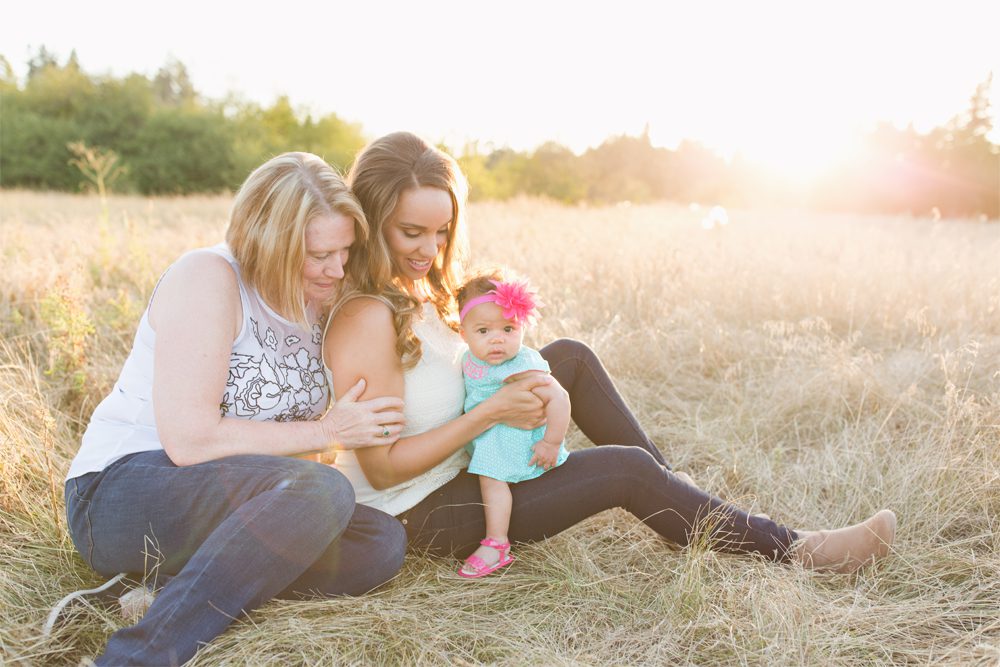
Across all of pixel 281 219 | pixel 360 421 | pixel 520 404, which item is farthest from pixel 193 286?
pixel 520 404

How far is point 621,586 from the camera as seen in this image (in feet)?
7.66

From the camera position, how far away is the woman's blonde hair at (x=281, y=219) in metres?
2.01

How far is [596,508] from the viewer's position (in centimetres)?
233

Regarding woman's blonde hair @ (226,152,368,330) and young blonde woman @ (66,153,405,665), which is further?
woman's blonde hair @ (226,152,368,330)

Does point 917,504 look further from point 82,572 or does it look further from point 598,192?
point 598,192

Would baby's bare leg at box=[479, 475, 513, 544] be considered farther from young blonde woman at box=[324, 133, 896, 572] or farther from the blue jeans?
the blue jeans

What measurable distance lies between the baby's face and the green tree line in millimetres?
17407

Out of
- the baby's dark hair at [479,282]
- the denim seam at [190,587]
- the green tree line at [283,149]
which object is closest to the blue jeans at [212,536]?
the denim seam at [190,587]

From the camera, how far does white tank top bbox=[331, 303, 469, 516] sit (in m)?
2.27

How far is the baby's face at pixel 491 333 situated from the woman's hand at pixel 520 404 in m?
0.11

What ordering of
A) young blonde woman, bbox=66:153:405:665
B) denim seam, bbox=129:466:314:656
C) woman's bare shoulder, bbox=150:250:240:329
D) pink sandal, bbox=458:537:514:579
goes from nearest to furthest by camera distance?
denim seam, bbox=129:466:314:656
young blonde woman, bbox=66:153:405:665
woman's bare shoulder, bbox=150:250:240:329
pink sandal, bbox=458:537:514:579

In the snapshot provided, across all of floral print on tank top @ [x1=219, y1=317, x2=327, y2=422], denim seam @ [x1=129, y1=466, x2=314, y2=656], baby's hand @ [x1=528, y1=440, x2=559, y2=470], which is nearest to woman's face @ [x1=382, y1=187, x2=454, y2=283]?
floral print on tank top @ [x1=219, y1=317, x2=327, y2=422]

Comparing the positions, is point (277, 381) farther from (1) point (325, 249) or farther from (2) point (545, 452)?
(2) point (545, 452)

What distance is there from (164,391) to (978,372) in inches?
151
